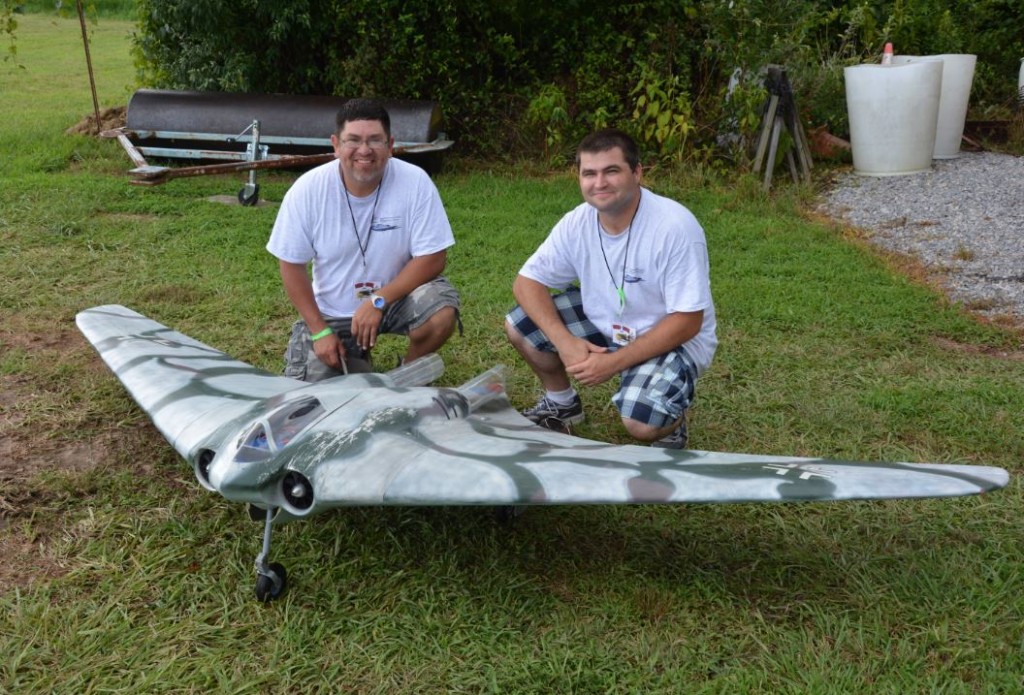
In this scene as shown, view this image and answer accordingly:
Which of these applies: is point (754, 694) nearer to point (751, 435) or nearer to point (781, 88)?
point (751, 435)

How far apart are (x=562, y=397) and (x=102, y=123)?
9001mm

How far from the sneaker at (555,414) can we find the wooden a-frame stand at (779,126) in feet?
18.1

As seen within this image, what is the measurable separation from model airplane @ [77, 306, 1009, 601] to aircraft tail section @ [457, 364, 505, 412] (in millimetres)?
21

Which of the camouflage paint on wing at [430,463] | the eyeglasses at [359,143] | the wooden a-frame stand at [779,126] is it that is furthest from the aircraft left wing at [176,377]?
the wooden a-frame stand at [779,126]

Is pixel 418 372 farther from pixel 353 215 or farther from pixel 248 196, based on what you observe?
pixel 248 196

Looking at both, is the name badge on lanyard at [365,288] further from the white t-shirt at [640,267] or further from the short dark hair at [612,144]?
the short dark hair at [612,144]

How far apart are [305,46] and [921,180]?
22.7 ft

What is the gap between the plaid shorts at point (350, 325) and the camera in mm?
4715

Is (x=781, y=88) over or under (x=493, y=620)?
over

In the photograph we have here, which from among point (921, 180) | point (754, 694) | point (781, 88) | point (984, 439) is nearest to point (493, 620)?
point (754, 694)

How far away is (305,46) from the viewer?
10914mm

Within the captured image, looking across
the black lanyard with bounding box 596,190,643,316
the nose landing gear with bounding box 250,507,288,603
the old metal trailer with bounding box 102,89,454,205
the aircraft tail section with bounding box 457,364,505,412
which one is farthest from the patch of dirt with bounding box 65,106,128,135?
the nose landing gear with bounding box 250,507,288,603

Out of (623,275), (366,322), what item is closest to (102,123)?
(366,322)

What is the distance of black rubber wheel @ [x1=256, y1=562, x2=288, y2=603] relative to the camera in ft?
10.6
